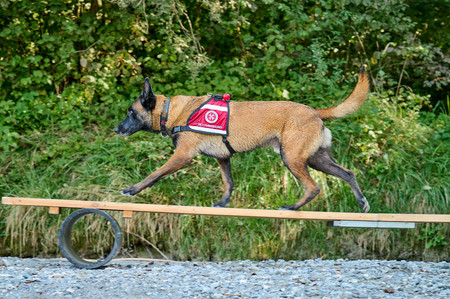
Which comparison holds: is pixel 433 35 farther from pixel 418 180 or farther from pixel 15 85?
pixel 15 85

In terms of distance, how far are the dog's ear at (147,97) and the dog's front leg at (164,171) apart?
486mm

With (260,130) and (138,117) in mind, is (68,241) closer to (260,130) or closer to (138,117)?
(138,117)

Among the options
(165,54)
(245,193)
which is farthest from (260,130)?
(165,54)

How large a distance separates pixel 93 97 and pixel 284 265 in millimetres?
3935

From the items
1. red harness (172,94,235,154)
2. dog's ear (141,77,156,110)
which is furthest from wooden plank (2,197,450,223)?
dog's ear (141,77,156,110)

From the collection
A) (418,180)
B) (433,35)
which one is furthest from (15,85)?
(433,35)

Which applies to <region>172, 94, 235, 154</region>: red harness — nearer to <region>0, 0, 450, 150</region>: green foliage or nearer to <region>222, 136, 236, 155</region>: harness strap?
<region>222, 136, 236, 155</region>: harness strap

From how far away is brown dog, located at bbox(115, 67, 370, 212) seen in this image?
4.71 meters

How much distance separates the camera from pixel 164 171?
4699 mm

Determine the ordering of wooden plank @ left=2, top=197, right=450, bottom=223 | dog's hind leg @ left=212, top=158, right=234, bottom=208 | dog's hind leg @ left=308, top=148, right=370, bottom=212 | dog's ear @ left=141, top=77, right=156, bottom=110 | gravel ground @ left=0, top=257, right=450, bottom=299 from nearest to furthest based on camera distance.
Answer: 1. gravel ground @ left=0, top=257, right=450, bottom=299
2. wooden plank @ left=2, top=197, right=450, bottom=223
3. dog's ear @ left=141, top=77, right=156, bottom=110
4. dog's hind leg @ left=308, top=148, right=370, bottom=212
5. dog's hind leg @ left=212, top=158, right=234, bottom=208

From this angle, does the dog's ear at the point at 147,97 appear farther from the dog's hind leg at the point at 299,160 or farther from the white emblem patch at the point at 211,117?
the dog's hind leg at the point at 299,160

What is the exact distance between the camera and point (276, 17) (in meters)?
7.69

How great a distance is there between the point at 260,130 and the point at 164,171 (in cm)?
93

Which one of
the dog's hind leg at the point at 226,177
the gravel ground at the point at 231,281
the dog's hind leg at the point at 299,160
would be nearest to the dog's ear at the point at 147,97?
the dog's hind leg at the point at 226,177
